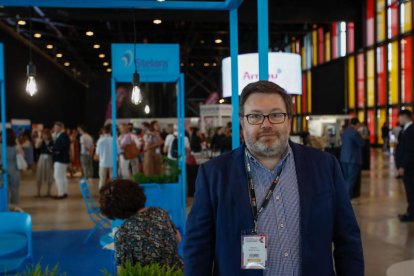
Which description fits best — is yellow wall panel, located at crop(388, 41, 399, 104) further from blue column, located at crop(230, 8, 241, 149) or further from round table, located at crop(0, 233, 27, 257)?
round table, located at crop(0, 233, 27, 257)

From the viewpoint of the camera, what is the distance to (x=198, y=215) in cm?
162

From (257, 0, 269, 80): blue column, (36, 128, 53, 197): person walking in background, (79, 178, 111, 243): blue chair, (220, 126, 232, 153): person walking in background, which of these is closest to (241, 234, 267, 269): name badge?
(257, 0, 269, 80): blue column

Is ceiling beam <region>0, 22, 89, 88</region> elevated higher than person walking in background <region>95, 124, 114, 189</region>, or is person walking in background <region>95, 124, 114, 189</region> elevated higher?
ceiling beam <region>0, 22, 89, 88</region>

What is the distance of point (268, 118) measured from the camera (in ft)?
5.18

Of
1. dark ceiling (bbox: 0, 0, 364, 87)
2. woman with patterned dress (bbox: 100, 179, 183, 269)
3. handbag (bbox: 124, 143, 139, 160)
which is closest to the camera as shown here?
woman with patterned dress (bbox: 100, 179, 183, 269)

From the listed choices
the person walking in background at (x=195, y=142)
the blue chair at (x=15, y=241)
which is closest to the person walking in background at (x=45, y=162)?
the person walking in background at (x=195, y=142)

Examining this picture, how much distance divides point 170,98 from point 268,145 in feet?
90.7

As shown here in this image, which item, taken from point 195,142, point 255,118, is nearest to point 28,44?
point 195,142

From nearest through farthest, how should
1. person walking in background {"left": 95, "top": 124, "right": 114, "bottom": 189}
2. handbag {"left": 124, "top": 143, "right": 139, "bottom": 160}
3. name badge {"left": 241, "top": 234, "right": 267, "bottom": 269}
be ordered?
name badge {"left": 241, "top": 234, "right": 267, "bottom": 269}
handbag {"left": 124, "top": 143, "right": 139, "bottom": 160}
person walking in background {"left": 95, "top": 124, "right": 114, "bottom": 189}

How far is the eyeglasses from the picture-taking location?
1580 millimetres

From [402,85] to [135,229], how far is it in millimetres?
19277

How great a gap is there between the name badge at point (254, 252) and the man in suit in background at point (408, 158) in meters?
5.64

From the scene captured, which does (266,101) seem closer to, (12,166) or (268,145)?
(268,145)

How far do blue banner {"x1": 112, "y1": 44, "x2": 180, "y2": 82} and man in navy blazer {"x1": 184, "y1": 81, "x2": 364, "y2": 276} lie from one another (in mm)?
4590
